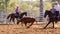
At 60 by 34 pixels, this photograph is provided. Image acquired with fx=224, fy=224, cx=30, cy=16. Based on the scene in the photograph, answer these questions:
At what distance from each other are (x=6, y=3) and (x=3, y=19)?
12.3m

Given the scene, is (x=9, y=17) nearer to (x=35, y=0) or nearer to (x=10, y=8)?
(x=10, y=8)

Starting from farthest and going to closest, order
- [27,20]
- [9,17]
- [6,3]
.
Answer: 1. [6,3]
2. [9,17]
3. [27,20]

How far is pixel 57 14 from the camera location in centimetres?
1577

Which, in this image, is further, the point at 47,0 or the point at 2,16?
Result: the point at 47,0

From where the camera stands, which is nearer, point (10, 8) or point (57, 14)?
point (57, 14)

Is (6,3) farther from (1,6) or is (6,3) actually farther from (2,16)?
(2,16)

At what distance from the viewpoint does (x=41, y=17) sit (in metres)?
25.1

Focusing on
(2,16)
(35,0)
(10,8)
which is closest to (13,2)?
(10,8)

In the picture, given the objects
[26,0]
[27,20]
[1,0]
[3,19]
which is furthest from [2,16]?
[26,0]

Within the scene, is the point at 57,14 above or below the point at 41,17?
above

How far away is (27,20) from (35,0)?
48.0 meters

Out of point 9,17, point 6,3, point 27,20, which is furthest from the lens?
point 6,3

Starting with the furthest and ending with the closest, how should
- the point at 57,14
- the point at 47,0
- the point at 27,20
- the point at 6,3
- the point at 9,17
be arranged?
1. the point at 47,0
2. the point at 6,3
3. the point at 9,17
4. the point at 27,20
5. the point at 57,14

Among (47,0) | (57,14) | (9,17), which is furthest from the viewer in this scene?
(47,0)
